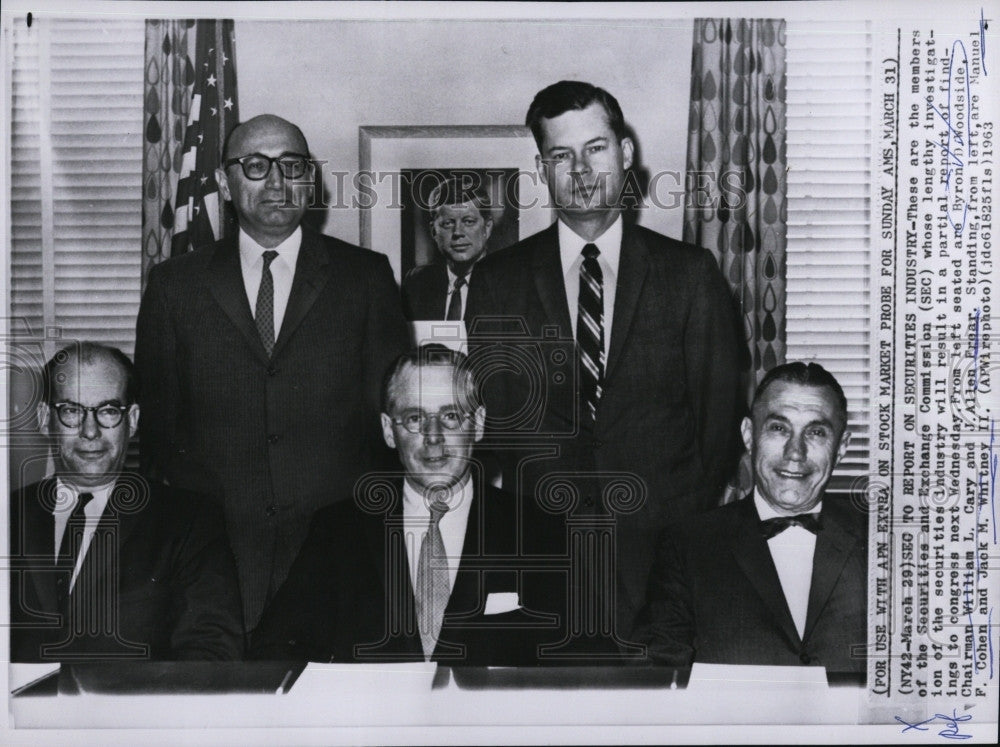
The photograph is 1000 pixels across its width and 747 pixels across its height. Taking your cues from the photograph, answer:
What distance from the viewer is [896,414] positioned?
8.07ft

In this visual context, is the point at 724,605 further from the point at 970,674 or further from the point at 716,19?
the point at 716,19

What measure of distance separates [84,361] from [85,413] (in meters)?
0.12

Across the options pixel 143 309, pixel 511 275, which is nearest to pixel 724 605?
pixel 511 275

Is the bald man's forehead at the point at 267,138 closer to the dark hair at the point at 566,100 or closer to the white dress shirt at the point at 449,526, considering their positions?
the dark hair at the point at 566,100

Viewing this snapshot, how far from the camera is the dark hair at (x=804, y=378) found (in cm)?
240

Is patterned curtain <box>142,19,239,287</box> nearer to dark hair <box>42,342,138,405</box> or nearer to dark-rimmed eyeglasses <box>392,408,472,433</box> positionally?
dark hair <box>42,342,138,405</box>

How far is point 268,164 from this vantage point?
7.80ft

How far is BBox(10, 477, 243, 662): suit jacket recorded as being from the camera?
7.79ft

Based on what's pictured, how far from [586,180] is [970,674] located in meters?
1.52

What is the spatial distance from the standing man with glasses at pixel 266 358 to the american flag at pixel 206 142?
0.11ft

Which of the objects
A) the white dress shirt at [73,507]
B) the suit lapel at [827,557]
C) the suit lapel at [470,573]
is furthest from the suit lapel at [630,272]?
the white dress shirt at [73,507]

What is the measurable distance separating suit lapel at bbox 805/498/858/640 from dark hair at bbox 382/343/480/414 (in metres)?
0.90

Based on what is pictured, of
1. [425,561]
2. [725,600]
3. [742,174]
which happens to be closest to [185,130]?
[425,561]

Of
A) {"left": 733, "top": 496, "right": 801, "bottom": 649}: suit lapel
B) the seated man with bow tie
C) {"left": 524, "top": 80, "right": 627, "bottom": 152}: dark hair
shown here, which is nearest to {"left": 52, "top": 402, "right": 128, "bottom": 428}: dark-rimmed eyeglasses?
{"left": 524, "top": 80, "right": 627, "bottom": 152}: dark hair
